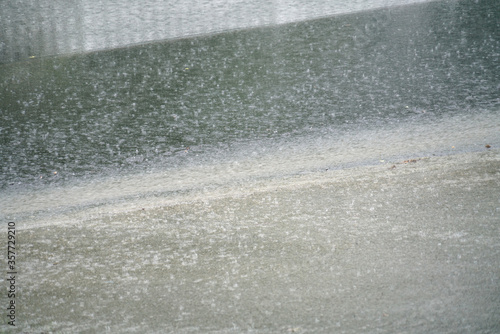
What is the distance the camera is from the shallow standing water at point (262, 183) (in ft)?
7.80

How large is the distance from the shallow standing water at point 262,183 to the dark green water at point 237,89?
0.09ft

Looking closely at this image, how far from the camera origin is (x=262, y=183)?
3.56 metres

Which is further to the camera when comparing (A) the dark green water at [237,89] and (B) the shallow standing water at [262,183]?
(A) the dark green water at [237,89]

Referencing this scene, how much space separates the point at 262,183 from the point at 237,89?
210cm

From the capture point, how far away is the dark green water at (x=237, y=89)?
4.33 m

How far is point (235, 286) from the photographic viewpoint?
2.48 m

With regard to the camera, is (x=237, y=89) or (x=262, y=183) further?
(x=237, y=89)

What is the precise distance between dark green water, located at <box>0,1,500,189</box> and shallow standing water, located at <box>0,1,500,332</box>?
28 millimetres

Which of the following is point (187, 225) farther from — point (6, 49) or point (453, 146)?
point (6, 49)

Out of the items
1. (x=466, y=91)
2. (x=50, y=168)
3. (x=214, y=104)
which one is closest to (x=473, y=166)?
(x=466, y=91)

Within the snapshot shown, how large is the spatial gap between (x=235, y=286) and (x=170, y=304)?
337 mm

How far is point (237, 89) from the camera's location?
540 centimetres

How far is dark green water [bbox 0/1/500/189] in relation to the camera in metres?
4.33

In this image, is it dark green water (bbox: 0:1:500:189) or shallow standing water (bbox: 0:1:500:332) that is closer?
shallow standing water (bbox: 0:1:500:332)
